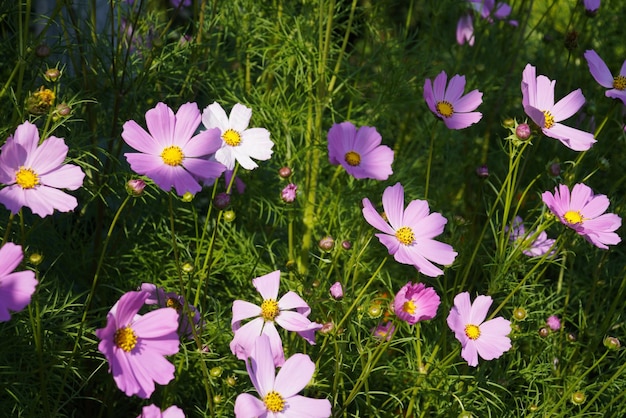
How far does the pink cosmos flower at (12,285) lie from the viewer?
71 centimetres

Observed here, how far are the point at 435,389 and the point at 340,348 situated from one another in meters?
0.15

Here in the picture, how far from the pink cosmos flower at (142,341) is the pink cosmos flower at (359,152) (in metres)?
0.38

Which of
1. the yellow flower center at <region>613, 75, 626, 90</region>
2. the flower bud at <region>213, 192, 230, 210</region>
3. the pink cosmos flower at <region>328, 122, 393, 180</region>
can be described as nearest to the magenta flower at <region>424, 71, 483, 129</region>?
the pink cosmos flower at <region>328, 122, 393, 180</region>

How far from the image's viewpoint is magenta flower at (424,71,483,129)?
113 centimetres

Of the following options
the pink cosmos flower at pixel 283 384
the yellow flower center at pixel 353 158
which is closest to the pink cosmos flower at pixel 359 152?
the yellow flower center at pixel 353 158

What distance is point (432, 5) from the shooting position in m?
1.59

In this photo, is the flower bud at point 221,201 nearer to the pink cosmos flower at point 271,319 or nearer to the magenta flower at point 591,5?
the pink cosmos flower at point 271,319

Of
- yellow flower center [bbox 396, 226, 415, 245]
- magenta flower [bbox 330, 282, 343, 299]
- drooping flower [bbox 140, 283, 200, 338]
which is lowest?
drooping flower [bbox 140, 283, 200, 338]

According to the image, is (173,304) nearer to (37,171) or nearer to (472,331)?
(37,171)

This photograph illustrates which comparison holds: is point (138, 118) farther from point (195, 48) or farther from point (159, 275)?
point (159, 275)

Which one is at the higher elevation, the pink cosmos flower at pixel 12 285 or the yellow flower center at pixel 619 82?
the yellow flower center at pixel 619 82

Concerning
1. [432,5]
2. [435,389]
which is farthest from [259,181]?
[435,389]

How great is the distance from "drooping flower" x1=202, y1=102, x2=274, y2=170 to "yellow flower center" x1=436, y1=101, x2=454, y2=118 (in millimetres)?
255

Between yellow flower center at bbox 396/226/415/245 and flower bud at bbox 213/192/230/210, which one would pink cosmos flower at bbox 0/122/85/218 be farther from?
yellow flower center at bbox 396/226/415/245
